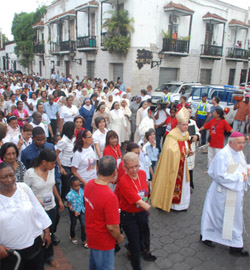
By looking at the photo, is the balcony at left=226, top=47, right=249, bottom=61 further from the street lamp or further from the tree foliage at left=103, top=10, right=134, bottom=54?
the tree foliage at left=103, top=10, right=134, bottom=54

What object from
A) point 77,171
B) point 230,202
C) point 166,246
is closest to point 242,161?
A: point 230,202

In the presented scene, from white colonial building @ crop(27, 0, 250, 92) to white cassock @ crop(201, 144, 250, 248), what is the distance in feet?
49.4

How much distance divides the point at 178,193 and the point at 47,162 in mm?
2623

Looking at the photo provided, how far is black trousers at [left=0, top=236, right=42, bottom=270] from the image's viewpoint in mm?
2396

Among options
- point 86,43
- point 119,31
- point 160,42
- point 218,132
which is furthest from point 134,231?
point 86,43

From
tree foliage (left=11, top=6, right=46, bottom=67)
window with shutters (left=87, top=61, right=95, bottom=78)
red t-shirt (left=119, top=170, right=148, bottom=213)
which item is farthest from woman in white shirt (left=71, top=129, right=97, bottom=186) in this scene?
tree foliage (left=11, top=6, right=46, bottom=67)

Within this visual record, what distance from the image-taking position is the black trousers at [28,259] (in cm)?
240

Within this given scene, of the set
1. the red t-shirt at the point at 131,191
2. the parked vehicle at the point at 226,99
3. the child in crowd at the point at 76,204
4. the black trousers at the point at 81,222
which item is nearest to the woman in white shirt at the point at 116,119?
the child in crowd at the point at 76,204

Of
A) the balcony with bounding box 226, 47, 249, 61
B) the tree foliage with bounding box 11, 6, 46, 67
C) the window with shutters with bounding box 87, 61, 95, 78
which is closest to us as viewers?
the window with shutters with bounding box 87, 61, 95, 78

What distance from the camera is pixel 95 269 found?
2764mm

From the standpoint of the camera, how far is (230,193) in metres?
3.74

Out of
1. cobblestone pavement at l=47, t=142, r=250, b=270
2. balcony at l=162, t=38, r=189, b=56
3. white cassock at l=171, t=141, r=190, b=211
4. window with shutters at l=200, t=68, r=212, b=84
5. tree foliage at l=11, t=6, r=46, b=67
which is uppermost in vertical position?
tree foliage at l=11, t=6, r=46, b=67

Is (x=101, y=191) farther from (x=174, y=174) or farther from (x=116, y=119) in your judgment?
(x=116, y=119)

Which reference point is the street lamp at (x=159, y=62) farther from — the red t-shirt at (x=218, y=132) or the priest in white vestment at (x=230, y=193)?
the priest in white vestment at (x=230, y=193)
